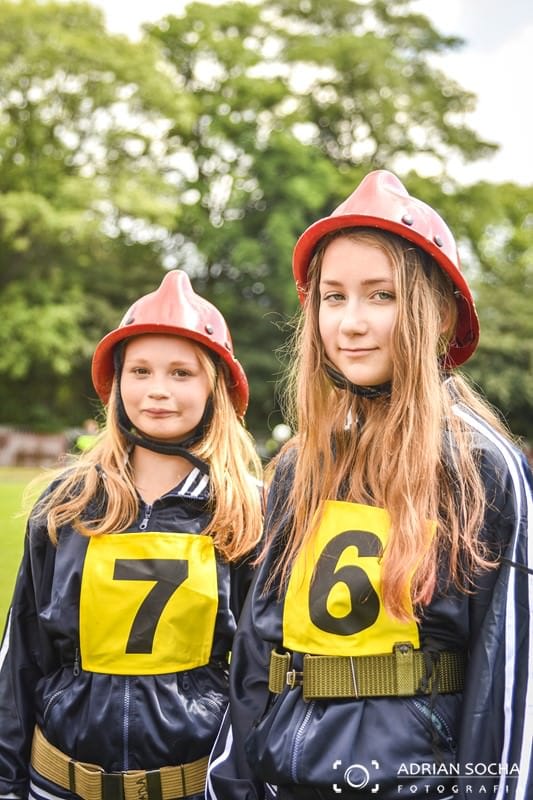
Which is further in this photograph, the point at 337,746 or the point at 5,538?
the point at 5,538

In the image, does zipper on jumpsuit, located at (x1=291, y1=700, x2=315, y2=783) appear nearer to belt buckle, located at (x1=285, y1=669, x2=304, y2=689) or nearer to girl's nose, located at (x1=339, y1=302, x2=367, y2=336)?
belt buckle, located at (x1=285, y1=669, x2=304, y2=689)

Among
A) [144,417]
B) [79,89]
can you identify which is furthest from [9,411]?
[144,417]

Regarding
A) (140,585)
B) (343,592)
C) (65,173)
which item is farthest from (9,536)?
(65,173)

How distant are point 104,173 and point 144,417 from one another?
2703cm

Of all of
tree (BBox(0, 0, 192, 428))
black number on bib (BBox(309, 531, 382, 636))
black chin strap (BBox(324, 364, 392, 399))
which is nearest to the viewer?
black number on bib (BBox(309, 531, 382, 636))

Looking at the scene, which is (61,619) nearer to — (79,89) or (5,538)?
(5,538)

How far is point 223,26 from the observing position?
3397cm

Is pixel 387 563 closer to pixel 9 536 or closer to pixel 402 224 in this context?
pixel 402 224

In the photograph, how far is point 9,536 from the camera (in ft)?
38.5

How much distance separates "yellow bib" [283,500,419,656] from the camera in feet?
7.32

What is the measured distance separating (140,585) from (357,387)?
107cm

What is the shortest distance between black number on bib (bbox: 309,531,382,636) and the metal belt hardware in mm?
972

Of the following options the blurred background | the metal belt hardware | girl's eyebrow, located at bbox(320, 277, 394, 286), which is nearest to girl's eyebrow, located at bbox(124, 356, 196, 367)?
girl's eyebrow, located at bbox(320, 277, 394, 286)

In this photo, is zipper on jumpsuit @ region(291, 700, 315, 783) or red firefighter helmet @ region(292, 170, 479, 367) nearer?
zipper on jumpsuit @ region(291, 700, 315, 783)
